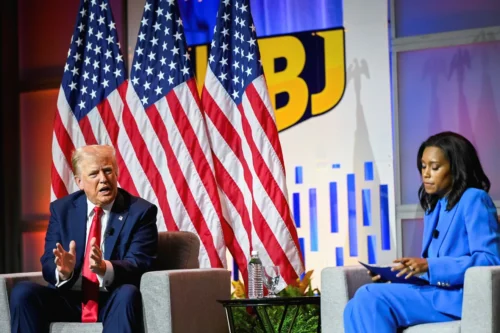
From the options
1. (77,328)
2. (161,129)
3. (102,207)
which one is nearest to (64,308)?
(77,328)

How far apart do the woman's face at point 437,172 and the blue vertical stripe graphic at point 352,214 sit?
1.94m

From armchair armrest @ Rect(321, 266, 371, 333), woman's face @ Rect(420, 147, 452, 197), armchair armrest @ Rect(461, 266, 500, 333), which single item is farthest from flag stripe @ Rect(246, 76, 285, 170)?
armchair armrest @ Rect(461, 266, 500, 333)

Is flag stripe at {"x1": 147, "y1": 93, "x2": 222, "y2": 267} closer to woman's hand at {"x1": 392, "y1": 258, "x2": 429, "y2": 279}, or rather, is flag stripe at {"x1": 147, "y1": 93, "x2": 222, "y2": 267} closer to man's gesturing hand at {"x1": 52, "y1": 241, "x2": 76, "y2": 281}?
man's gesturing hand at {"x1": 52, "y1": 241, "x2": 76, "y2": 281}

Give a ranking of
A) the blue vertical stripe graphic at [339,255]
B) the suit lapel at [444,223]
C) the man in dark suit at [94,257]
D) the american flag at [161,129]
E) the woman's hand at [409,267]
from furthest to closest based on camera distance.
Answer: the blue vertical stripe graphic at [339,255] → the american flag at [161,129] → the man in dark suit at [94,257] → the suit lapel at [444,223] → the woman's hand at [409,267]

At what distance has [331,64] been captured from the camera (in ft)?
18.5

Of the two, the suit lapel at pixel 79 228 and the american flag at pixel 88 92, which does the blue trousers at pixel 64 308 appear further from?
the american flag at pixel 88 92

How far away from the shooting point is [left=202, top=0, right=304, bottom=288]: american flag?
507cm

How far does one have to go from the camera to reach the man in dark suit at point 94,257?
383 cm

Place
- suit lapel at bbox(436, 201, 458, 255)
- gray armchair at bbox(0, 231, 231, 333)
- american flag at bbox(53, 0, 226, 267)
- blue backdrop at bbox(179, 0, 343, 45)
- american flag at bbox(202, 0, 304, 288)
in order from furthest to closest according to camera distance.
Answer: blue backdrop at bbox(179, 0, 343, 45)
american flag at bbox(53, 0, 226, 267)
american flag at bbox(202, 0, 304, 288)
gray armchair at bbox(0, 231, 231, 333)
suit lapel at bbox(436, 201, 458, 255)

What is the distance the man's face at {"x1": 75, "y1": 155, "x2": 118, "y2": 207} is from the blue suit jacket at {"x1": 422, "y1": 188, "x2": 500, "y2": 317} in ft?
5.56

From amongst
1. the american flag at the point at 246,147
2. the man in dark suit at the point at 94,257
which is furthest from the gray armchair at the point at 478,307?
the american flag at the point at 246,147

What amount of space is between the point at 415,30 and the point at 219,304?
2377mm

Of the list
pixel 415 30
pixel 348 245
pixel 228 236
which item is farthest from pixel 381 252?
pixel 415 30

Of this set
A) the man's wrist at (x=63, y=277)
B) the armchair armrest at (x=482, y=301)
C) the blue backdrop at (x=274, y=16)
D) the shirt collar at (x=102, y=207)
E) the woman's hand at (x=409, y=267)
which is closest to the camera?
the armchair armrest at (x=482, y=301)
